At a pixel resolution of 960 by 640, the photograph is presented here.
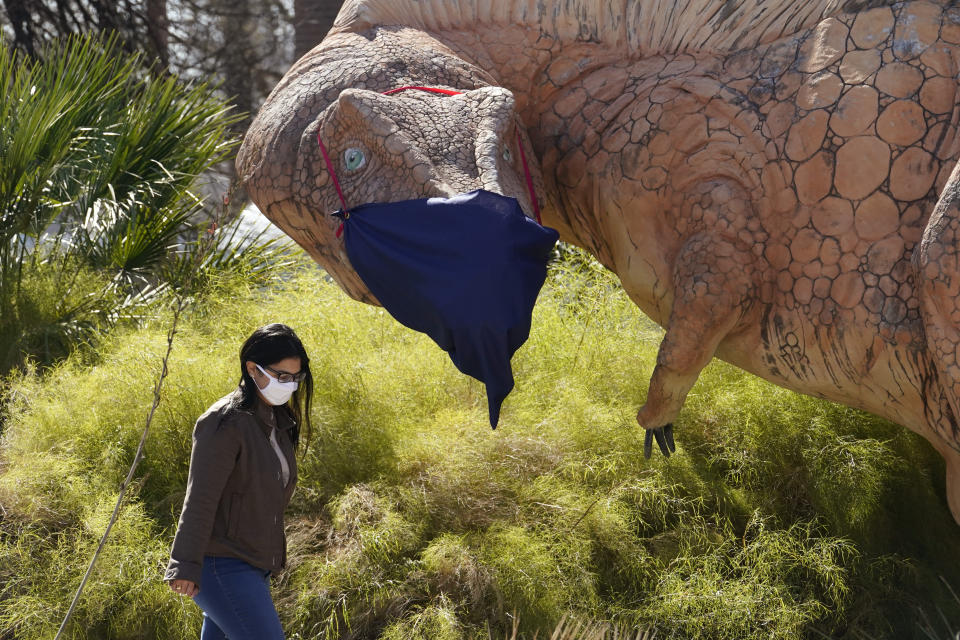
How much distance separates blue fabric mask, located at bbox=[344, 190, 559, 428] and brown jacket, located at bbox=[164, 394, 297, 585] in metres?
0.52

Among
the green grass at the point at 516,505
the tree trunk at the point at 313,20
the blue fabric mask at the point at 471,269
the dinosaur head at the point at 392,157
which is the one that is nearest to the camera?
the blue fabric mask at the point at 471,269

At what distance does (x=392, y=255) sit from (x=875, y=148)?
113 cm

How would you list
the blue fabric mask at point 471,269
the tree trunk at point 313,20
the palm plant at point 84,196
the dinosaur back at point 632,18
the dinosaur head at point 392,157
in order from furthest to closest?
the tree trunk at point 313,20 < the palm plant at point 84,196 < the dinosaur back at point 632,18 < the dinosaur head at point 392,157 < the blue fabric mask at point 471,269

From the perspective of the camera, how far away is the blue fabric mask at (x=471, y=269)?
1.99m

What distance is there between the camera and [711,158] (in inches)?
90.9

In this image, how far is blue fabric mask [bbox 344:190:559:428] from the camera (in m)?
1.99

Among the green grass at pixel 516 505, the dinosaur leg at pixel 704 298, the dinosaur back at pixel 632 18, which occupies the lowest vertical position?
the green grass at pixel 516 505

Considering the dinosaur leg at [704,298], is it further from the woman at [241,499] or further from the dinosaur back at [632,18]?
the woman at [241,499]

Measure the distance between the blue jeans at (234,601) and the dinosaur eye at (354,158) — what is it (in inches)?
38.1

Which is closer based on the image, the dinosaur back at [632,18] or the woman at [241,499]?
the woman at [241,499]

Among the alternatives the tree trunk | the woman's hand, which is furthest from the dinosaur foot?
the tree trunk

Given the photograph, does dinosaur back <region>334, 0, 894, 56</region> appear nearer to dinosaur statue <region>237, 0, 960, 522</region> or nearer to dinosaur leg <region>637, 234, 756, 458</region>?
dinosaur statue <region>237, 0, 960, 522</region>

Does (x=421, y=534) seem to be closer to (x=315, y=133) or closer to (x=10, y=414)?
(x=315, y=133)

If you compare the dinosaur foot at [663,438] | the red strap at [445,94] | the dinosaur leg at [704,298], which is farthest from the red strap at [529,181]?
the dinosaur foot at [663,438]
